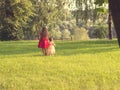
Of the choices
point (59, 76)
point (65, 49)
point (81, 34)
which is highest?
point (59, 76)

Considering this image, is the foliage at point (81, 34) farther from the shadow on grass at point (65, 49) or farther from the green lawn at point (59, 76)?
the green lawn at point (59, 76)

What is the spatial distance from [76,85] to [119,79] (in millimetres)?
2013

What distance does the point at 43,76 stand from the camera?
605 inches

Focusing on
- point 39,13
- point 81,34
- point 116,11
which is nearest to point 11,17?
point 81,34

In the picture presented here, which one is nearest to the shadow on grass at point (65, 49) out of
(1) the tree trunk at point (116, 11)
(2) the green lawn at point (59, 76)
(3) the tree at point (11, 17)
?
(2) the green lawn at point (59, 76)

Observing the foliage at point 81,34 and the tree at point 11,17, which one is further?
the foliage at point 81,34

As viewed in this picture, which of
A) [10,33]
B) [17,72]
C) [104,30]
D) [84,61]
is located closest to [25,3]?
[10,33]

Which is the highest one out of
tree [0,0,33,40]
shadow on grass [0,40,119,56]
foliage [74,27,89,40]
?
tree [0,0,33,40]

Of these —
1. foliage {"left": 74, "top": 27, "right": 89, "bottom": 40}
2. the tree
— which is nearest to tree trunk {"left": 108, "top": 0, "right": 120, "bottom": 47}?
the tree

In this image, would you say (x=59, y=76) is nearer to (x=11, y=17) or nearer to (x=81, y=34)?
(x=11, y=17)

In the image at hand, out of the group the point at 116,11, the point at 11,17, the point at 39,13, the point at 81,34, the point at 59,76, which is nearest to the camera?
the point at 116,11

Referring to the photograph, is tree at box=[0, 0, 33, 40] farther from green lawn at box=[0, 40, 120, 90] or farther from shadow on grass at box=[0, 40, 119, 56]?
green lawn at box=[0, 40, 120, 90]

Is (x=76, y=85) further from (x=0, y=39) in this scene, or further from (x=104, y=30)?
(x=104, y=30)

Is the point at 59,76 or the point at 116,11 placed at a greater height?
the point at 116,11
